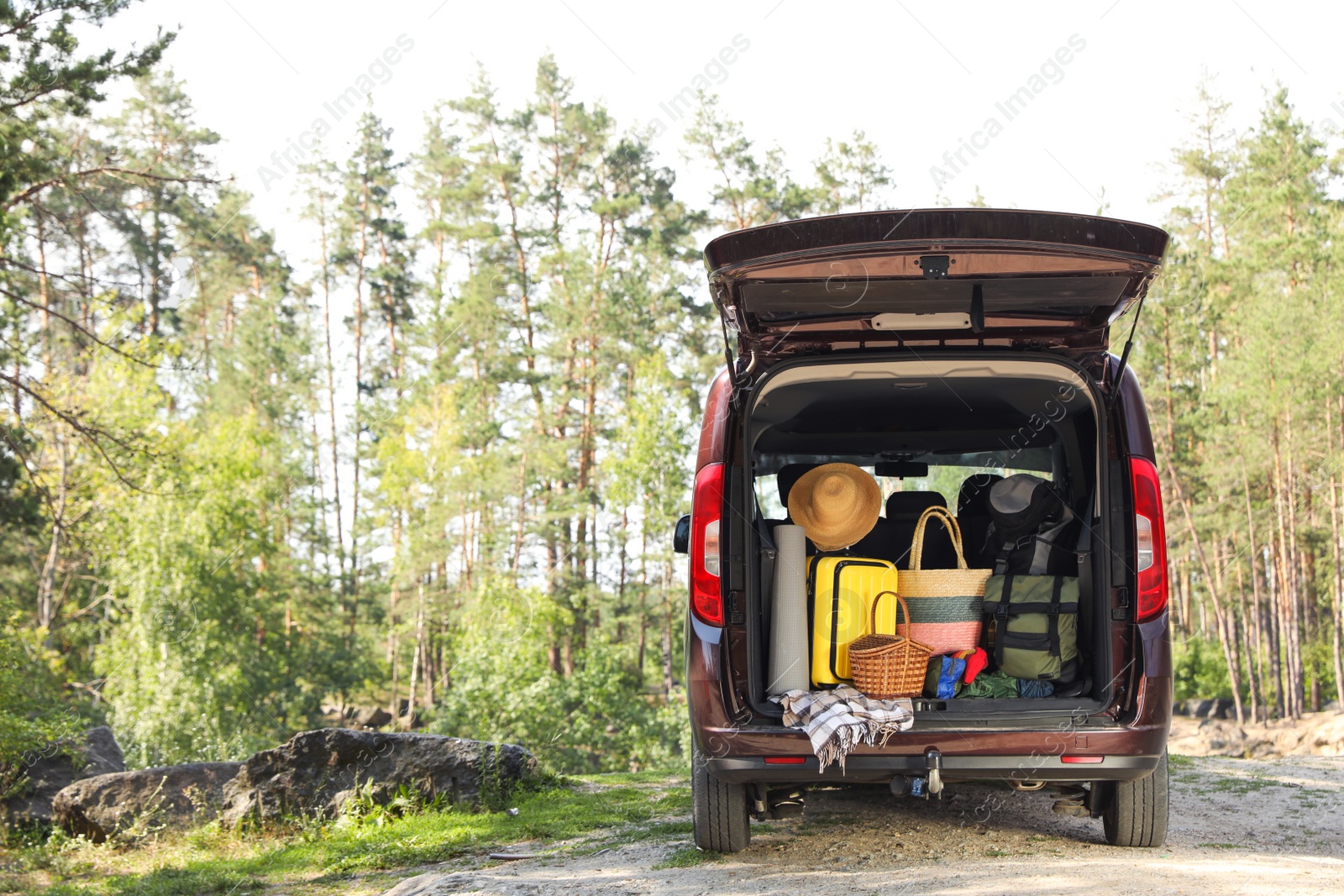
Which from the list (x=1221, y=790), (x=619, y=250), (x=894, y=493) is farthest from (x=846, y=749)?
(x=619, y=250)

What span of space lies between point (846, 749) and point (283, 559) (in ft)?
93.0

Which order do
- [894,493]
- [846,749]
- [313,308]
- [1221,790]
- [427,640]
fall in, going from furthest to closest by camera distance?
1. [313,308]
2. [427,640]
3. [1221,790]
4. [894,493]
5. [846,749]

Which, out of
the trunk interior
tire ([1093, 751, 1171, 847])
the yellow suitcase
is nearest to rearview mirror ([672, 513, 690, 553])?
the trunk interior

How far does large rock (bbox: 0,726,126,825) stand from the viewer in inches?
366

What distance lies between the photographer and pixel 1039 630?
4.24 meters

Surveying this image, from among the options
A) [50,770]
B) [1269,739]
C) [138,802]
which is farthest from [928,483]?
[1269,739]

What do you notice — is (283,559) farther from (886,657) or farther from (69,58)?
(886,657)

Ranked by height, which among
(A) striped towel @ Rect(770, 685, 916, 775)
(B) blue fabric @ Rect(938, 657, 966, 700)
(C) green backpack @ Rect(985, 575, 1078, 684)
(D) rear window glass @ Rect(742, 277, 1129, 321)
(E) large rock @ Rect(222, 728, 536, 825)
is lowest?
(E) large rock @ Rect(222, 728, 536, 825)

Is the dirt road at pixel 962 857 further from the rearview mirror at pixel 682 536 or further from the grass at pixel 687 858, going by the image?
the rearview mirror at pixel 682 536

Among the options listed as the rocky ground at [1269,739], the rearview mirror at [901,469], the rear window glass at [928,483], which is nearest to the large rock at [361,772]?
the rear window glass at [928,483]

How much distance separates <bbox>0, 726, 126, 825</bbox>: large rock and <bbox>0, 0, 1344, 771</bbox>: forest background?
9302 millimetres

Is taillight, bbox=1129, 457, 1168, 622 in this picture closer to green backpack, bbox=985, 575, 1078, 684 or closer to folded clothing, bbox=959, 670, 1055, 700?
green backpack, bbox=985, 575, 1078, 684

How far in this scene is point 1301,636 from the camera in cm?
2922

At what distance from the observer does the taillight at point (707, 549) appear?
158 inches
